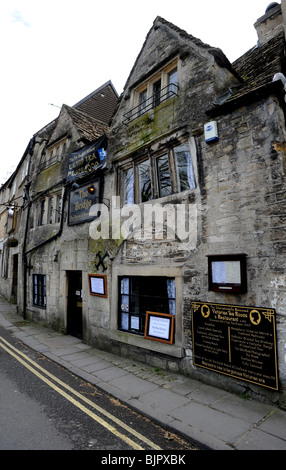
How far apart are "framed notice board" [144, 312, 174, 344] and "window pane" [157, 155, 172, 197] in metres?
3.18

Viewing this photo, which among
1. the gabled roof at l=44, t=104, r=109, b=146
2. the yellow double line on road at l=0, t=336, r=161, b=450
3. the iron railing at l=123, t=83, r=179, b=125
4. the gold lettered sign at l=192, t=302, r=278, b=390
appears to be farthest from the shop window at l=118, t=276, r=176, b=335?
the gabled roof at l=44, t=104, r=109, b=146

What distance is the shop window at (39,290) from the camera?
12.0 metres

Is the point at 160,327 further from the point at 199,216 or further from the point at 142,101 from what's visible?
the point at 142,101

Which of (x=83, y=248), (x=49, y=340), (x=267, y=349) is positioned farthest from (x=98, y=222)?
(x=267, y=349)

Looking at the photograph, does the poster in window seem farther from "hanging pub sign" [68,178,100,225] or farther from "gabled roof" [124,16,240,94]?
"gabled roof" [124,16,240,94]

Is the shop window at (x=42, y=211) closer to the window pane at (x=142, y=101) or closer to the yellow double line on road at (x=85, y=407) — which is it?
the yellow double line on road at (x=85, y=407)

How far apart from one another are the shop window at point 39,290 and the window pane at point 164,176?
7.85 m

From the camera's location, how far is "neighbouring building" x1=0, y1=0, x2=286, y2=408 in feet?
15.7

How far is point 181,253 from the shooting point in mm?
6145

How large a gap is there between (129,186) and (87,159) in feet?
8.44

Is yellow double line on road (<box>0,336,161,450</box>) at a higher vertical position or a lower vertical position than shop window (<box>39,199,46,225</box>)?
lower

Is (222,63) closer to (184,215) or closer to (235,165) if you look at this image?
(235,165)

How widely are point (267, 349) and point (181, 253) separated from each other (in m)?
2.60

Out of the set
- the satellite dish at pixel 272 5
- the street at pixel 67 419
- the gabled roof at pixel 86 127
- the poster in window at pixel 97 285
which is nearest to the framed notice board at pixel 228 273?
the street at pixel 67 419
